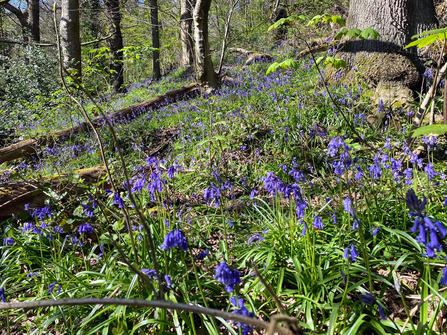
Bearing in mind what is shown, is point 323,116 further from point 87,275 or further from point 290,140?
point 87,275

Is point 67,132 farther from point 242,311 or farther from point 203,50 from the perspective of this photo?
point 242,311

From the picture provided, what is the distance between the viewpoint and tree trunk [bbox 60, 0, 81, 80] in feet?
30.3

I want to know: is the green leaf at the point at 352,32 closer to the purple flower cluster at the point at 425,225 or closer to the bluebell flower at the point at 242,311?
the purple flower cluster at the point at 425,225

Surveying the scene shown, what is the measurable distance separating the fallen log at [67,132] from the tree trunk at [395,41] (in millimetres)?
3883

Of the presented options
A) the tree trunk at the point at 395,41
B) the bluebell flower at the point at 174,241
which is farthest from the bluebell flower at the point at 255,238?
the tree trunk at the point at 395,41

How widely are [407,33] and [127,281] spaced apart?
17.9ft

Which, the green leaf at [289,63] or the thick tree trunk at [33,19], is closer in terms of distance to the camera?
the green leaf at [289,63]

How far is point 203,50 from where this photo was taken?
6902 mm


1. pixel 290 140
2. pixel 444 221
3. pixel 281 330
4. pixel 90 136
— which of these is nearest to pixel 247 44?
pixel 90 136

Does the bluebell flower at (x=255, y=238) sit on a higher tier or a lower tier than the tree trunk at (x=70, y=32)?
lower

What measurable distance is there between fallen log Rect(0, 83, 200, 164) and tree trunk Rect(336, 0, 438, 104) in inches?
153

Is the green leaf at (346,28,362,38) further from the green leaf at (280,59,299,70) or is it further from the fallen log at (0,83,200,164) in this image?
the fallen log at (0,83,200,164)

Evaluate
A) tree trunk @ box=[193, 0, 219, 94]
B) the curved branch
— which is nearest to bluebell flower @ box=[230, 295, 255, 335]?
the curved branch

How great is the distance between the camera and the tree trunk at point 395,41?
450 centimetres
